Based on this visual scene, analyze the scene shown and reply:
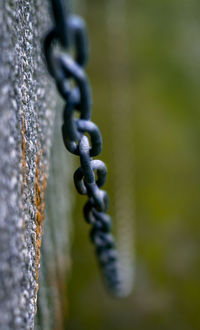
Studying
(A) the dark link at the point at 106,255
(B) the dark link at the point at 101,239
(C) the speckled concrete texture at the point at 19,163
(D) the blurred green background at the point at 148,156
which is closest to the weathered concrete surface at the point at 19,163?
(C) the speckled concrete texture at the point at 19,163

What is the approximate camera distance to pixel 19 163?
508 mm

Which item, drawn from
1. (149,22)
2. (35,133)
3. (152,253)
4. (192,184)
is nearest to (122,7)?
(149,22)

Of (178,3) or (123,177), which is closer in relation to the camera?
(123,177)

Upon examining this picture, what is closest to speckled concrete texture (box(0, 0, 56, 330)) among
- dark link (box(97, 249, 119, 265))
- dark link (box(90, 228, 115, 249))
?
dark link (box(90, 228, 115, 249))

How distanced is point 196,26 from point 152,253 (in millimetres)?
2152

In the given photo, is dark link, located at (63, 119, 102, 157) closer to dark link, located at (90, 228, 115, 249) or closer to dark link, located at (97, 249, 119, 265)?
dark link, located at (90, 228, 115, 249)

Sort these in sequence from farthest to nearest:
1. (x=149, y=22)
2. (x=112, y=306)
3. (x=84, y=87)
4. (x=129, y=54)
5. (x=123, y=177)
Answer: (x=149, y=22) < (x=129, y=54) < (x=123, y=177) < (x=112, y=306) < (x=84, y=87)

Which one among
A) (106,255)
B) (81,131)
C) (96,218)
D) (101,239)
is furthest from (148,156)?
(81,131)

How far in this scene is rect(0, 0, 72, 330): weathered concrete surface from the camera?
0.44 meters

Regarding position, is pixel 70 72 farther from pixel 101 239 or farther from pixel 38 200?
pixel 101 239

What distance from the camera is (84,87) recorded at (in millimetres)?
433

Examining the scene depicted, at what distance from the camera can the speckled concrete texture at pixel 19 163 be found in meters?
0.44

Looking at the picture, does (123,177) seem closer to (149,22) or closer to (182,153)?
(182,153)

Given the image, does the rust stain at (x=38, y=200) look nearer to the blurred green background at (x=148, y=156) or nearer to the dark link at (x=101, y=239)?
the dark link at (x=101, y=239)
